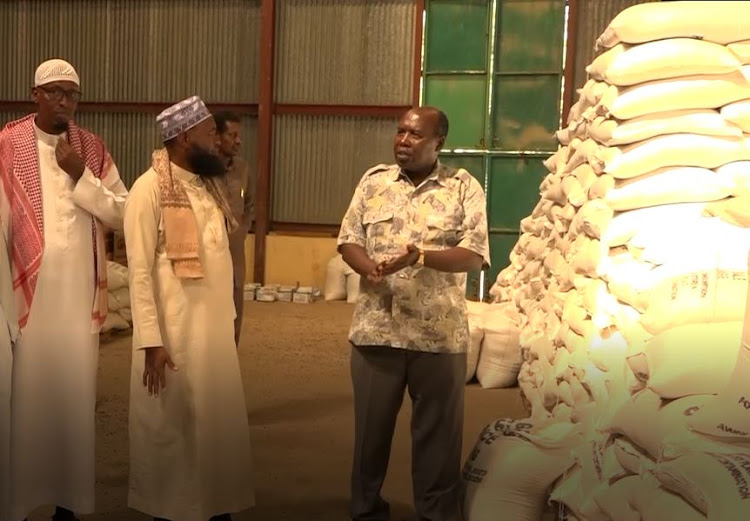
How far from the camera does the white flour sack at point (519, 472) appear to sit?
2.97 meters

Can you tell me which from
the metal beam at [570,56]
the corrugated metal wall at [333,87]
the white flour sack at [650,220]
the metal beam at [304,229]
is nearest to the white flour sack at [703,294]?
the white flour sack at [650,220]

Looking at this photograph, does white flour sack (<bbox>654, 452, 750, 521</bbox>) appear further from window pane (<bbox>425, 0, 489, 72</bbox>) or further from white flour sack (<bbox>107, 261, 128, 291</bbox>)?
window pane (<bbox>425, 0, 489, 72</bbox>)

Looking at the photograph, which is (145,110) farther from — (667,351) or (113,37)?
(667,351)

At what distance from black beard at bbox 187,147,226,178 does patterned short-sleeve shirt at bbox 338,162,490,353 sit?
1.65ft

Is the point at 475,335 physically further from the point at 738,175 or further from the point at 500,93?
the point at 500,93

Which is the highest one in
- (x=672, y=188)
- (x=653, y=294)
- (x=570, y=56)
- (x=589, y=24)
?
(x=589, y=24)

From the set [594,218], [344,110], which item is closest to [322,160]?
[344,110]

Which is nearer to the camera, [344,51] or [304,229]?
[344,51]

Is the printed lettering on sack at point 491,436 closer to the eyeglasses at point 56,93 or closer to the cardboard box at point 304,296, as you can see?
the eyeglasses at point 56,93

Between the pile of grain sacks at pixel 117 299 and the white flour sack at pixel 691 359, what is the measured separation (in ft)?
17.0

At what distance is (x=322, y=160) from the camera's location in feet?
32.9

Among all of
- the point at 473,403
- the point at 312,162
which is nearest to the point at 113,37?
the point at 312,162

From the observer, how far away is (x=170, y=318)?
2.93 metres

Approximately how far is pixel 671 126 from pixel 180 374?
73.9 inches
